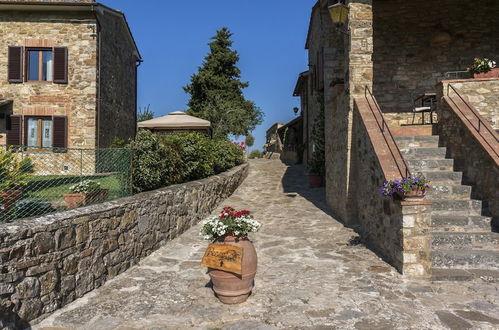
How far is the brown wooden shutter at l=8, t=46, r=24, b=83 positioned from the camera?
496 inches

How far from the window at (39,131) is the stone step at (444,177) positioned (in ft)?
41.9

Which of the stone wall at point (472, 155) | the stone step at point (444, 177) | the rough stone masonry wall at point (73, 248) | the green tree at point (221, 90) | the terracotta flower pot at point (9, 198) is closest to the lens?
the rough stone masonry wall at point (73, 248)

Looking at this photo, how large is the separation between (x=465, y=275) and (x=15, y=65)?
1513 cm

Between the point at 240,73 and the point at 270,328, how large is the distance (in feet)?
85.3

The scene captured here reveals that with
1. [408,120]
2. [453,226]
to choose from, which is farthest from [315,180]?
[453,226]

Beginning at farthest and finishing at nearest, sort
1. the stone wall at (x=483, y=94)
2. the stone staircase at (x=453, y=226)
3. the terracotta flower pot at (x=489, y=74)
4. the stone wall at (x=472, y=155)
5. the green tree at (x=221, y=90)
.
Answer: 1. the green tree at (x=221, y=90)
2. the terracotta flower pot at (x=489, y=74)
3. the stone wall at (x=483, y=94)
4. the stone wall at (x=472, y=155)
5. the stone staircase at (x=453, y=226)

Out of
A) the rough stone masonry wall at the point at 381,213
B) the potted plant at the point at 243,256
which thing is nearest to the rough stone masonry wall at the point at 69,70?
the rough stone masonry wall at the point at 381,213

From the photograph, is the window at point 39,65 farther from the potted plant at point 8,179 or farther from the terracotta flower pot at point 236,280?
the terracotta flower pot at point 236,280

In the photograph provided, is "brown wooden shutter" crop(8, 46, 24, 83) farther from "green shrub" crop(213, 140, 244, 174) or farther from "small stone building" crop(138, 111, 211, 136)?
"green shrub" crop(213, 140, 244, 174)

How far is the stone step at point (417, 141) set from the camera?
7.20 metres

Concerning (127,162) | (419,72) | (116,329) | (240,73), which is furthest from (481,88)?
(240,73)

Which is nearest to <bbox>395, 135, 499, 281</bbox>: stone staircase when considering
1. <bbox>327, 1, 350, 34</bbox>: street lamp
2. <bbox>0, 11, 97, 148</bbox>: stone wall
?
<bbox>327, 1, 350, 34</bbox>: street lamp

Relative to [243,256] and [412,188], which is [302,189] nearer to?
[412,188]

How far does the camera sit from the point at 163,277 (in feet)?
15.5
